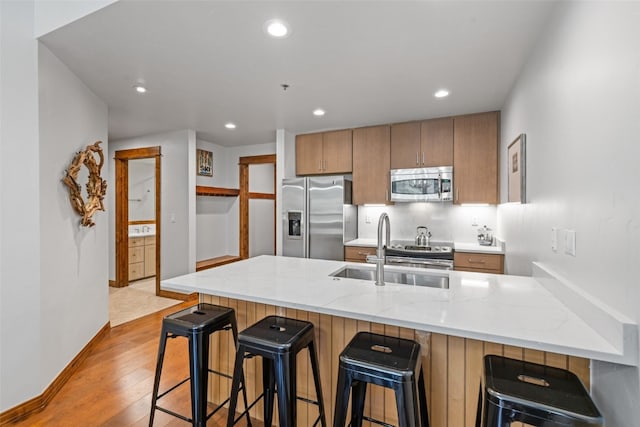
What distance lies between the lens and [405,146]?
150 inches

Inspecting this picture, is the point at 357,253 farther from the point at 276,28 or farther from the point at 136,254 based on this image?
the point at 136,254

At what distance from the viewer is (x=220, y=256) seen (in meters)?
5.44

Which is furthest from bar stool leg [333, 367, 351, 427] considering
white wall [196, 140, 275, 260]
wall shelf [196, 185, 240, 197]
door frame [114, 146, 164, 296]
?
door frame [114, 146, 164, 296]

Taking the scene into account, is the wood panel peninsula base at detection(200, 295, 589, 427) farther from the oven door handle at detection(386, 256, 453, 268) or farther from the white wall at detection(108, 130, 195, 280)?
the white wall at detection(108, 130, 195, 280)

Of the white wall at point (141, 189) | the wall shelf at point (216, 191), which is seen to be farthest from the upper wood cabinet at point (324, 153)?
the white wall at point (141, 189)

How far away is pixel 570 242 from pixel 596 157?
1.34 feet

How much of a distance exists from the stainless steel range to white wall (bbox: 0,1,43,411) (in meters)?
3.08

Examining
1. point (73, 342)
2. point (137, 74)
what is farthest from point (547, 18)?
point (73, 342)

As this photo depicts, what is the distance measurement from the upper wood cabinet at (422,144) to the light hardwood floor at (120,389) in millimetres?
3146

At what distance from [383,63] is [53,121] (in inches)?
99.3

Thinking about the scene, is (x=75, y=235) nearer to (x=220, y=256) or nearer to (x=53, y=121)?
(x=53, y=121)

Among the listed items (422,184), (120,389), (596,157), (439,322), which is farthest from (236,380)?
(422,184)

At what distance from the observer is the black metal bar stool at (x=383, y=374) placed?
3.68ft

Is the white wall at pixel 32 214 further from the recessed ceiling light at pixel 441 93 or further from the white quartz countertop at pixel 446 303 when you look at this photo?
the recessed ceiling light at pixel 441 93
